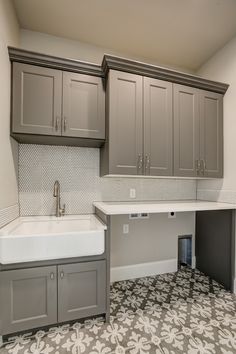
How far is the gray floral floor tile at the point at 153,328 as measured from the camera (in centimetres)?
138

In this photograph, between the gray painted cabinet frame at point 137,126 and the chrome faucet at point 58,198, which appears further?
the chrome faucet at point 58,198

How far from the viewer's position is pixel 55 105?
185 cm

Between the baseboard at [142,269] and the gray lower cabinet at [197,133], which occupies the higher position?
the gray lower cabinet at [197,133]

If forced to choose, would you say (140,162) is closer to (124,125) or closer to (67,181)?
(124,125)

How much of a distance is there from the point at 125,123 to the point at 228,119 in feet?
4.41

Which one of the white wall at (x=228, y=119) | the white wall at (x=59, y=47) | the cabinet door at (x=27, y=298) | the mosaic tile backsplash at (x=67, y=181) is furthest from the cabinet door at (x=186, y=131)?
the cabinet door at (x=27, y=298)

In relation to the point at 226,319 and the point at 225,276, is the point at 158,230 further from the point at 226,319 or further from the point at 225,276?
the point at 226,319

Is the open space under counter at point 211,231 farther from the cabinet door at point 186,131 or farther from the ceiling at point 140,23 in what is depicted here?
the ceiling at point 140,23

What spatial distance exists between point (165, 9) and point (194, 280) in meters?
3.03

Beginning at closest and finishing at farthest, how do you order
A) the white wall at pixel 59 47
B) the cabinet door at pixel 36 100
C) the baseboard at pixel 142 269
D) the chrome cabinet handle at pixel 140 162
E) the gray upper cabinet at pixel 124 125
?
1. the cabinet door at pixel 36 100
2. the gray upper cabinet at pixel 124 125
3. the chrome cabinet handle at pixel 140 162
4. the white wall at pixel 59 47
5. the baseboard at pixel 142 269

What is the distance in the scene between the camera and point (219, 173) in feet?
7.70

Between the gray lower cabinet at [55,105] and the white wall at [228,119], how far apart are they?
60.9 inches

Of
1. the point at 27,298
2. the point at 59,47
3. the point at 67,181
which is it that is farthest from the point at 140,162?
the point at 59,47

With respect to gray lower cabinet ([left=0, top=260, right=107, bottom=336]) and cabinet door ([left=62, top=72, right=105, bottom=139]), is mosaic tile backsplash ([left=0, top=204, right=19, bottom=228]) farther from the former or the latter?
cabinet door ([left=62, top=72, right=105, bottom=139])
